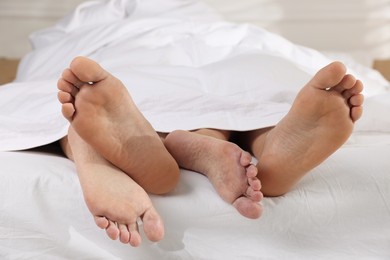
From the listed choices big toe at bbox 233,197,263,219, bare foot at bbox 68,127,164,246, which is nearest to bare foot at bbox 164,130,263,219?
big toe at bbox 233,197,263,219

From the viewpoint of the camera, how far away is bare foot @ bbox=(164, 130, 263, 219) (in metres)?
0.97

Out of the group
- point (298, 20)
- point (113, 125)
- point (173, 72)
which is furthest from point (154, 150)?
point (298, 20)

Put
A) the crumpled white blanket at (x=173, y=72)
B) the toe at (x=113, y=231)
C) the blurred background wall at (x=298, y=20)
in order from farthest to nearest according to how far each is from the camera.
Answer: the blurred background wall at (x=298, y=20) < the crumpled white blanket at (x=173, y=72) < the toe at (x=113, y=231)

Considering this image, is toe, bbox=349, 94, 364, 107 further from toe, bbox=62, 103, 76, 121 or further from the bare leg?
toe, bbox=62, 103, 76, 121

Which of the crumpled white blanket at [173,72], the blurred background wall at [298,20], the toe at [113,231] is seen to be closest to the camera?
the toe at [113,231]

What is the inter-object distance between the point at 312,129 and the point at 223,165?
0.15 metres

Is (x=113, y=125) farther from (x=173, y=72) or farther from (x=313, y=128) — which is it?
(x=173, y=72)

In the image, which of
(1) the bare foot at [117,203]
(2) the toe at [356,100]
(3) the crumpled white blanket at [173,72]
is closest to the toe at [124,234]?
(1) the bare foot at [117,203]

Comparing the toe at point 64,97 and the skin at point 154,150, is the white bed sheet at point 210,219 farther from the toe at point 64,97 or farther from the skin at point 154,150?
the toe at point 64,97

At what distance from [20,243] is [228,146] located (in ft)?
1.17

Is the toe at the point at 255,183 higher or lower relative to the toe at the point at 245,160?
lower

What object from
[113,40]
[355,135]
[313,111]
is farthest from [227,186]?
[113,40]

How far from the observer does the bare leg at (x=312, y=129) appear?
0.94m

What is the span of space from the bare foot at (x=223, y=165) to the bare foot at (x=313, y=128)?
0.13 feet
